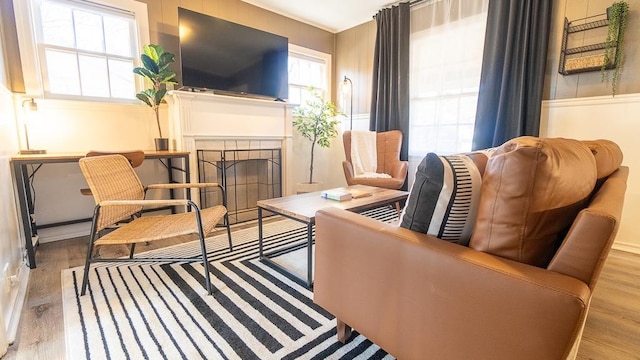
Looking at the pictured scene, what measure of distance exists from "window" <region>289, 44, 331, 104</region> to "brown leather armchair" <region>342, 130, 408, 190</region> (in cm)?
106

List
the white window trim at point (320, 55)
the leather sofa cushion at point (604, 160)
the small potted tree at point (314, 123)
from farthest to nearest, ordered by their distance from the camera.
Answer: the white window trim at point (320, 55), the small potted tree at point (314, 123), the leather sofa cushion at point (604, 160)

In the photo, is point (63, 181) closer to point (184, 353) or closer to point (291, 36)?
point (184, 353)

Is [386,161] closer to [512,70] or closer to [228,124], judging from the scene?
[512,70]

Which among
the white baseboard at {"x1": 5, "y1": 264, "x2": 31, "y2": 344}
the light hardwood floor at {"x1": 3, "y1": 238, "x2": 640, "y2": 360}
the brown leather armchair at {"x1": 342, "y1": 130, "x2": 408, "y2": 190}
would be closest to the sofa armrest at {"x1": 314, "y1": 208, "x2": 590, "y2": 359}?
the light hardwood floor at {"x1": 3, "y1": 238, "x2": 640, "y2": 360}

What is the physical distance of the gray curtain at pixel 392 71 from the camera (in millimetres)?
3402

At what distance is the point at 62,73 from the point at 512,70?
3908 millimetres

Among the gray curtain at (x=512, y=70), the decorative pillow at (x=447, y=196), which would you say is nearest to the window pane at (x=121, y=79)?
the decorative pillow at (x=447, y=196)

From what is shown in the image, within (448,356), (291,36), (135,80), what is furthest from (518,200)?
(291,36)

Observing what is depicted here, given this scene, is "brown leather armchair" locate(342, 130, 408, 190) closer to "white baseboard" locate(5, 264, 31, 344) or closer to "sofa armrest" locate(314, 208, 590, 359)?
"sofa armrest" locate(314, 208, 590, 359)

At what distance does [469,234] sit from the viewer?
87 centimetres

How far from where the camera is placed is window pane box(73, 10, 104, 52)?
2488mm

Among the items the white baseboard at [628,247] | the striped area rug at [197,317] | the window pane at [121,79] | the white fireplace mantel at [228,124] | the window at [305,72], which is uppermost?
the window at [305,72]

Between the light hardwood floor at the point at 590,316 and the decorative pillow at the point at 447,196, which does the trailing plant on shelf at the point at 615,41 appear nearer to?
the light hardwood floor at the point at 590,316

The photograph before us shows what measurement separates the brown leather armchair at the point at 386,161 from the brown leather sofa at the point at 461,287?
80.5 inches
